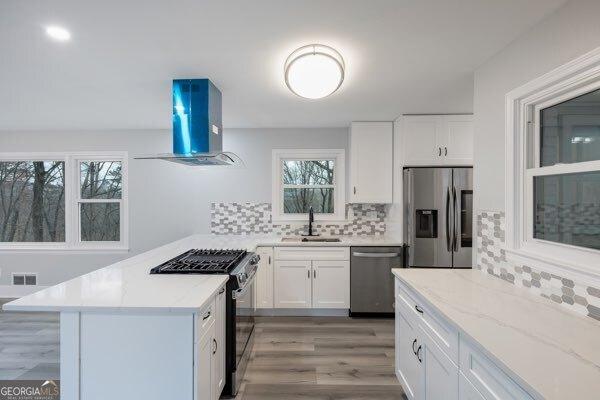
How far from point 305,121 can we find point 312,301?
83.3 inches

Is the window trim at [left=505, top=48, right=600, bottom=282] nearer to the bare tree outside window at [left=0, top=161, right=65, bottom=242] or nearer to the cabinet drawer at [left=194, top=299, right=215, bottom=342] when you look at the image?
the cabinet drawer at [left=194, top=299, right=215, bottom=342]

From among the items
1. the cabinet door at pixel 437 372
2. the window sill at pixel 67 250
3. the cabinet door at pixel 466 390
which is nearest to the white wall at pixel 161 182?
the window sill at pixel 67 250

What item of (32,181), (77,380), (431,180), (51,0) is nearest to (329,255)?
(431,180)

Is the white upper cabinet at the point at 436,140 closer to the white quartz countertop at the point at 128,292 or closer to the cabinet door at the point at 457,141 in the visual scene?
the cabinet door at the point at 457,141

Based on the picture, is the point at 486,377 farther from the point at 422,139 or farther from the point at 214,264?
the point at 422,139

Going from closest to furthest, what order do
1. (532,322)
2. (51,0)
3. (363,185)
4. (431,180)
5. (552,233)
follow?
(532,322)
(51,0)
(552,233)
(431,180)
(363,185)

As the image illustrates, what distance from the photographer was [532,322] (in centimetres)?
119

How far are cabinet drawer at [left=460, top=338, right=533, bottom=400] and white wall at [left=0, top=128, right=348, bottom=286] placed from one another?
2977mm

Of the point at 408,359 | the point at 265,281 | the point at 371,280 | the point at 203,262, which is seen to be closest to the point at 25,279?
the point at 265,281

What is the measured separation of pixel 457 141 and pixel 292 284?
2389 mm

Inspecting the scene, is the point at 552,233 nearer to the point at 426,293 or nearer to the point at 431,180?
the point at 426,293

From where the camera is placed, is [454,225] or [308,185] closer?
[454,225]

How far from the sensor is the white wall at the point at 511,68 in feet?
4.23

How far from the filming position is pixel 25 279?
385cm
